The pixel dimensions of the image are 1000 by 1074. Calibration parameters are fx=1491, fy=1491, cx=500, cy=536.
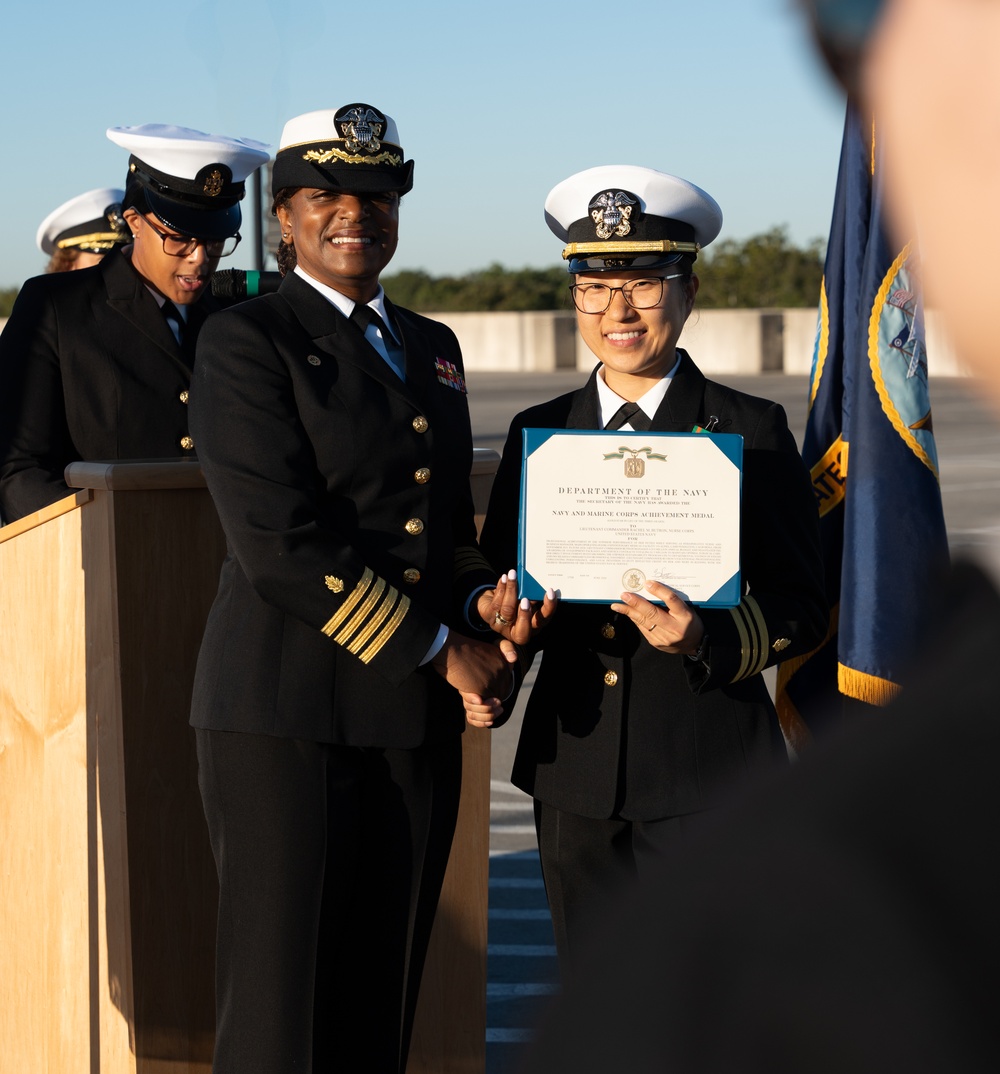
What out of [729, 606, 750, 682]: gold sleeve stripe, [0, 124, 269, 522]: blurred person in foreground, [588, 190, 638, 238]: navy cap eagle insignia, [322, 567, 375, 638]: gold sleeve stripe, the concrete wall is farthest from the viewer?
the concrete wall

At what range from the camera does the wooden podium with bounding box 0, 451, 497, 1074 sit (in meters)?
3.00

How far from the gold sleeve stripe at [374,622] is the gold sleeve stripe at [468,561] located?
12.7 inches

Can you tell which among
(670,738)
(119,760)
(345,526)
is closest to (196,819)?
(119,760)

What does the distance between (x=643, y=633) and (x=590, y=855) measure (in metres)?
0.46


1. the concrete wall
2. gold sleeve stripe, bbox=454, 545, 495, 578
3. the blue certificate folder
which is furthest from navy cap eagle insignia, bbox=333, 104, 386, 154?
the concrete wall

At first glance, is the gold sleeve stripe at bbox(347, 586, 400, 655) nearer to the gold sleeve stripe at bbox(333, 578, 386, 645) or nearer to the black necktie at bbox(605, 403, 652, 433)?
the gold sleeve stripe at bbox(333, 578, 386, 645)

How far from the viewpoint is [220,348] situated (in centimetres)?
273

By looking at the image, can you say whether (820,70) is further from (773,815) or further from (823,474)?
(823,474)

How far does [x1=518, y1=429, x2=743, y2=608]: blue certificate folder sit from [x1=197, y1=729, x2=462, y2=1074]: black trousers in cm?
40

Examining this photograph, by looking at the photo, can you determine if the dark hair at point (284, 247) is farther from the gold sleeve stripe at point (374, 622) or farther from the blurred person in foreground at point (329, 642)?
the gold sleeve stripe at point (374, 622)

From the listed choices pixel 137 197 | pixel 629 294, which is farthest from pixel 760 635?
pixel 137 197

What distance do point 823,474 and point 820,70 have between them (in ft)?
11.7

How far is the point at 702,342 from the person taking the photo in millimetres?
35438

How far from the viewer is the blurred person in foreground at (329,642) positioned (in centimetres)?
269
